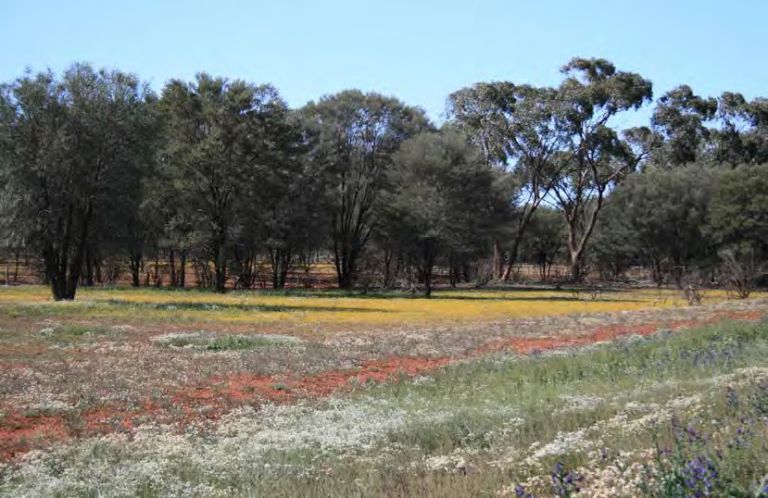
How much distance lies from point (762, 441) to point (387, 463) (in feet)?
13.0

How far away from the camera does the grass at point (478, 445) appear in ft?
18.8

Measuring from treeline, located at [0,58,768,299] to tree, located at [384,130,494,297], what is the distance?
0.67 feet

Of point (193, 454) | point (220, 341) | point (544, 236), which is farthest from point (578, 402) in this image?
point (544, 236)

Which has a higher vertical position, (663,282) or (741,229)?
(741,229)

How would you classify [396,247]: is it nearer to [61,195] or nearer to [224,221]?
[224,221]

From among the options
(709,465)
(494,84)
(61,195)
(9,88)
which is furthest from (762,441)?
(494,84)

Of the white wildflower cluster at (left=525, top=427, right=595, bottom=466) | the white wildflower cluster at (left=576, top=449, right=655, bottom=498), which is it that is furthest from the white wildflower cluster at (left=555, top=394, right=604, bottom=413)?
the white wildflower cluster at (left=576, top=449, right=655, bottom=498)

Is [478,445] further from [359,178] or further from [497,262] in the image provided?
[497,262]

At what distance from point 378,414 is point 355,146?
68.9 meters

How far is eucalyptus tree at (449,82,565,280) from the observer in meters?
85.3

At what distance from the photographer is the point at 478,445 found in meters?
8.57

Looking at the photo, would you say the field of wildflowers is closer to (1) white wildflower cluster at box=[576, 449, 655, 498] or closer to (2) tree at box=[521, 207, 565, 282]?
(1) white wildflower cluster at box=[576, 449, 655, 498]

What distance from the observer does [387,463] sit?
796 cm

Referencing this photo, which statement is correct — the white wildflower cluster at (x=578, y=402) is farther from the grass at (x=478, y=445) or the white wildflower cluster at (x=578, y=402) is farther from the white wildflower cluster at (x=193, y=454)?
the white wildflower cluster at (x=193, y=454)
